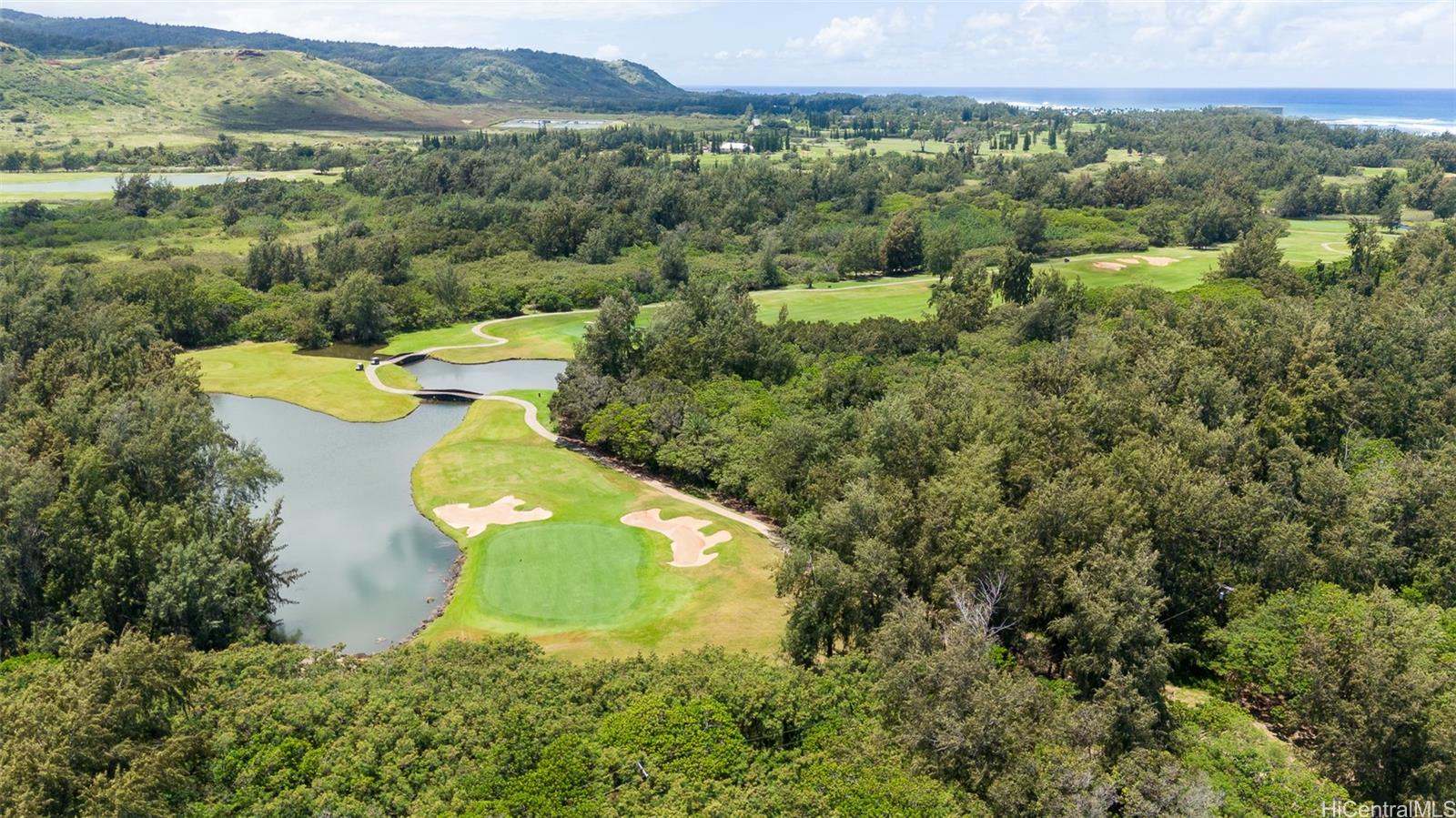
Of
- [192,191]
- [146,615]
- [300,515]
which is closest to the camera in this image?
[146,615]

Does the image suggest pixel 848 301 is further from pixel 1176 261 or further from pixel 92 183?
pixel 92 183

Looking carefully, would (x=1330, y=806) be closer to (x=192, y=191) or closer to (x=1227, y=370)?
(x=1227, y=370)

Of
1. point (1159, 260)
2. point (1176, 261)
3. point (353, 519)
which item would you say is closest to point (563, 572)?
point (353, 519)

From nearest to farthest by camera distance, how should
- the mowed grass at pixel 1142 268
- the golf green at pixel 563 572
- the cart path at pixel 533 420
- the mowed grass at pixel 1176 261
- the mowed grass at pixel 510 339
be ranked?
the golf green at pixel 563 572
the cart path at pixel 533 420
the mowed grass at pixel 510 339
the mowed grass at pixel 1142 268
the mowed grass at pixel 1176 261

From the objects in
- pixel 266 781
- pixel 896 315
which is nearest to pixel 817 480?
pixel 266 781

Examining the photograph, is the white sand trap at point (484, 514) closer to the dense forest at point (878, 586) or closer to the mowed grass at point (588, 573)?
the mowed grass at point (588, 573)

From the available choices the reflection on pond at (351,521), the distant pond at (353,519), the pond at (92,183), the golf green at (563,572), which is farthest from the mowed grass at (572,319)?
the pond at (92,183)

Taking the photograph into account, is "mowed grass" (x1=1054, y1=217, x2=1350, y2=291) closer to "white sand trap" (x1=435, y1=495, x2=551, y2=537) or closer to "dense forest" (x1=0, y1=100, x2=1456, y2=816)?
"dense forest" (x1=0, y1=100, x2=1456, y2=816)

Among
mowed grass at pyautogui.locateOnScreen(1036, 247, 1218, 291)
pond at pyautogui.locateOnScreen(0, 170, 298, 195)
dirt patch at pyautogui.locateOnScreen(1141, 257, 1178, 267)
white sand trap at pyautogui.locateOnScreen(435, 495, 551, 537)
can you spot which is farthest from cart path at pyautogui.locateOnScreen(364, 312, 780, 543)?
pond at pyautogui.locateOnScreen(0, 170, 298, 195)
